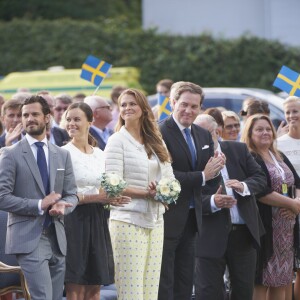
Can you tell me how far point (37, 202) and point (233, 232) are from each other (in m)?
2.53

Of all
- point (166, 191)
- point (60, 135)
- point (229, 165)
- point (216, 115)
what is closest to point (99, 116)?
point (60, 135)

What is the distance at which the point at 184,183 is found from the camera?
8844 millimetres

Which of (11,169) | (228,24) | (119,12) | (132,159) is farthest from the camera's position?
(119,12)

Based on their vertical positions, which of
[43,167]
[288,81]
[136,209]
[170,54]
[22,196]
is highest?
[170,54]

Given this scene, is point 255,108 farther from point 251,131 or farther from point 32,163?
point 32,163

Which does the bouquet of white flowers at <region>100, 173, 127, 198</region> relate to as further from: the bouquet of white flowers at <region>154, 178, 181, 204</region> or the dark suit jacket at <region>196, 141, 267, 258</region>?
the dark suit jacket at <region>196, 141, 267, 258</region>

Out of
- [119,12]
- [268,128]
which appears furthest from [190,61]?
[268,128]

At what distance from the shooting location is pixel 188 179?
883 cm

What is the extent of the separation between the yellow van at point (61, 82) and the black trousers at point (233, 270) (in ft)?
34.4

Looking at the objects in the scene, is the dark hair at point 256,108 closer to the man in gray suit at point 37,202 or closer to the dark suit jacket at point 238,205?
the dark suit jacket at point 238,205

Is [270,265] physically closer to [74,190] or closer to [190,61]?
[74,190]

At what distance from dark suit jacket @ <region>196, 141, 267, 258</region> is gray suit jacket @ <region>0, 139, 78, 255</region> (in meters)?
1.89

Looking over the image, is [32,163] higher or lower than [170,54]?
lower

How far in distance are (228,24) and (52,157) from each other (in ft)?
76.8
